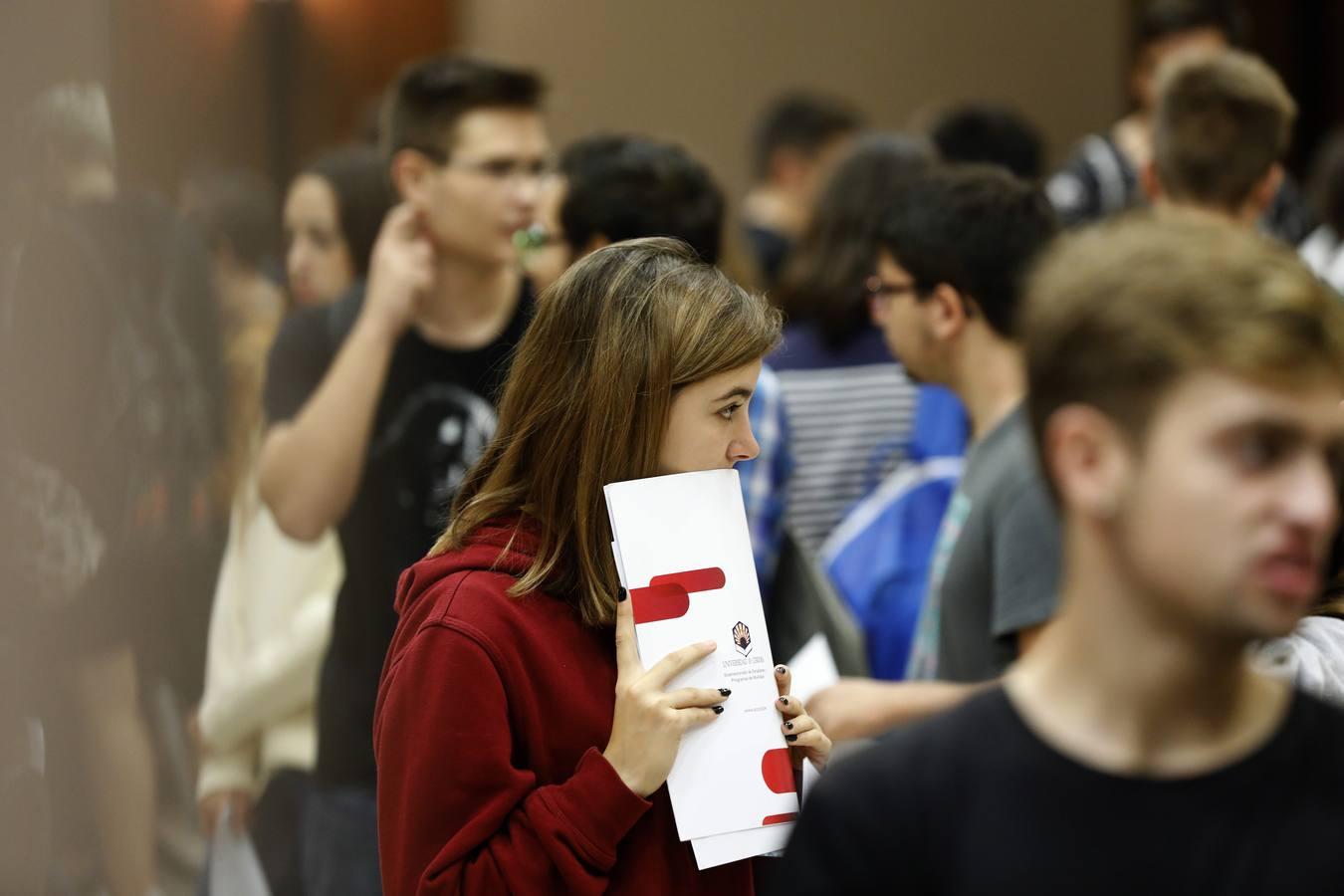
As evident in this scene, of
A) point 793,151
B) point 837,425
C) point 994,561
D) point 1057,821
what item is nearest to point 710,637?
point 1057,821

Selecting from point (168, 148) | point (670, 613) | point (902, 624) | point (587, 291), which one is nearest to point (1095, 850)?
point (670, 613)

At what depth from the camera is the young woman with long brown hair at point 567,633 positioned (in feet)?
6.07

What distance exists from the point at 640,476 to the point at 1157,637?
82 cm

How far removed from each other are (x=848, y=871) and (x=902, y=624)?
2.37m

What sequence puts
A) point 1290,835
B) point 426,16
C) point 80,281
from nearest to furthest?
point 1290,835
point 80,281
point 426,16

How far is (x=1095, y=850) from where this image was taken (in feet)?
4.19

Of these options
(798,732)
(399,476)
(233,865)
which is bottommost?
(233,865)

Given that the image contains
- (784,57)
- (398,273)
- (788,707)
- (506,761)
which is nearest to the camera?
(506,761)

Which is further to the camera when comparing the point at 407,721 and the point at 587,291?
the point at 587,291

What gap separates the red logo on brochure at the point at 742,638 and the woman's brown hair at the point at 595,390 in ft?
0.51

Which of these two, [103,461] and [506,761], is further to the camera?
[103,461]

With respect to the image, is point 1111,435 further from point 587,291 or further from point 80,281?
point 80,281

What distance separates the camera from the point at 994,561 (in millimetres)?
2721

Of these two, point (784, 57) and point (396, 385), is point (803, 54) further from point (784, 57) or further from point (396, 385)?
point (396, 385)
